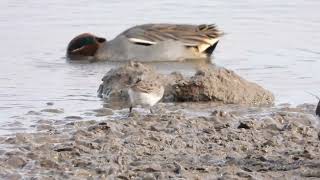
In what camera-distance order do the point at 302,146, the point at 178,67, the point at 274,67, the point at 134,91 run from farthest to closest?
the point at 178,67 < the point at 274,67 < the point at 134,91 < the point at 302,146

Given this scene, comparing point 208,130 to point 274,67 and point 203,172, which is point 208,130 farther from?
point 274,67

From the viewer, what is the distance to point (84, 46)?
13.0 meters

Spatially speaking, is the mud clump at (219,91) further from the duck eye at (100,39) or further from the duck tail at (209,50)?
the duck eye at (100,39)

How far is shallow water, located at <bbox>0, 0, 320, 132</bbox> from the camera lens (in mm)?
9805

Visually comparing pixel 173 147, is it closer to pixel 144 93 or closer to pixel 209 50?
pixel 144 93

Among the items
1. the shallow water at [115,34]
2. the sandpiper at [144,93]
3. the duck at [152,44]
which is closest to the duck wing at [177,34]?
the duck at [152,44]

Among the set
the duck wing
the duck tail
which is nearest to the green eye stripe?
the duck wing

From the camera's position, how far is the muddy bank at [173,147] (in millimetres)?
6121

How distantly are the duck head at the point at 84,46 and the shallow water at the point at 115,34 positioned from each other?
0.67ft

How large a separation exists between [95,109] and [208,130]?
5.77 ft

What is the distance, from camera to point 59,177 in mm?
6066

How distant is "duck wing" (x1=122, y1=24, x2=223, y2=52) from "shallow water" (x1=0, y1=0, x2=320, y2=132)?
0.91 ft

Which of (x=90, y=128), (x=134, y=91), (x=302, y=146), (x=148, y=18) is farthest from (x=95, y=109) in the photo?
(x=148, y=18)

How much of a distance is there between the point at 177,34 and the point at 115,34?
4.99 feet
